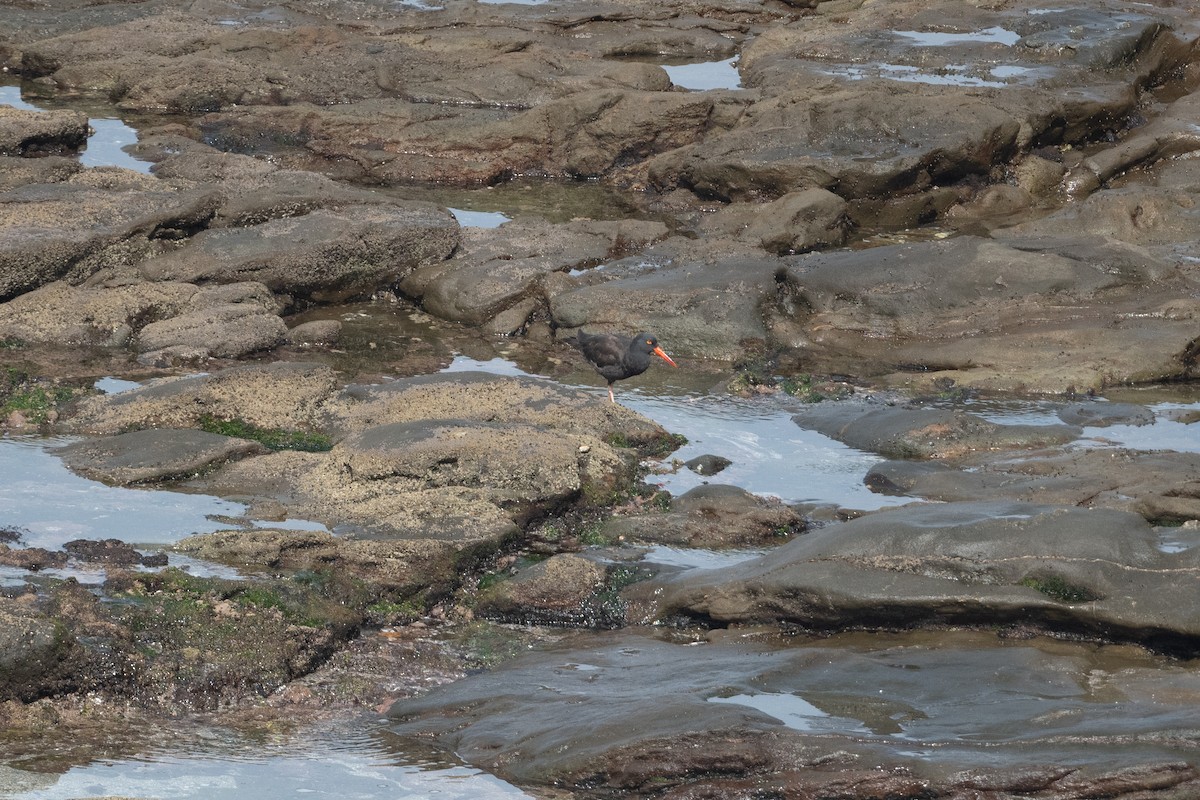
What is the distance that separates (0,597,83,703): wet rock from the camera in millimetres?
7895

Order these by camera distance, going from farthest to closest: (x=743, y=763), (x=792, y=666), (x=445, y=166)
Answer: (x=445, y=166)
(x=792, y=666)
(x=743, y=763)

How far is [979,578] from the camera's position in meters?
8.69

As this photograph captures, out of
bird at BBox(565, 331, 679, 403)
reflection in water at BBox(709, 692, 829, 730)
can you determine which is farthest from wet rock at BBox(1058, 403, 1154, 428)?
reflection in water at BBox(709, 692, 829, 730)

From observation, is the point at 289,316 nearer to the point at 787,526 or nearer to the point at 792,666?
the point at 787,526

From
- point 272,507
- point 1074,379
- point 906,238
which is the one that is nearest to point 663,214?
point 906,238

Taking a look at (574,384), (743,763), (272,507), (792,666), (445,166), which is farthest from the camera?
(445,166)

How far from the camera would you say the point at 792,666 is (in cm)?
805

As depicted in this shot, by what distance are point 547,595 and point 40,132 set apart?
1300 cm

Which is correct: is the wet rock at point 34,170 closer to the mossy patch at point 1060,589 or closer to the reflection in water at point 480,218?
the reflection in water at point 480,218

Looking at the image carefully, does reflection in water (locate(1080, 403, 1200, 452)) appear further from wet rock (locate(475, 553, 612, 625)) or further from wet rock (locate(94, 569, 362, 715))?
wet rock (locate(94, 569, 362, 715))

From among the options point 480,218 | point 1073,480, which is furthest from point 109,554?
point 480,218

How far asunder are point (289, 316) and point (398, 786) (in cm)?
935

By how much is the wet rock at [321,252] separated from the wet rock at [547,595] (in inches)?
287

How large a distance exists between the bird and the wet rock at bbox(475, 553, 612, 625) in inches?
152
